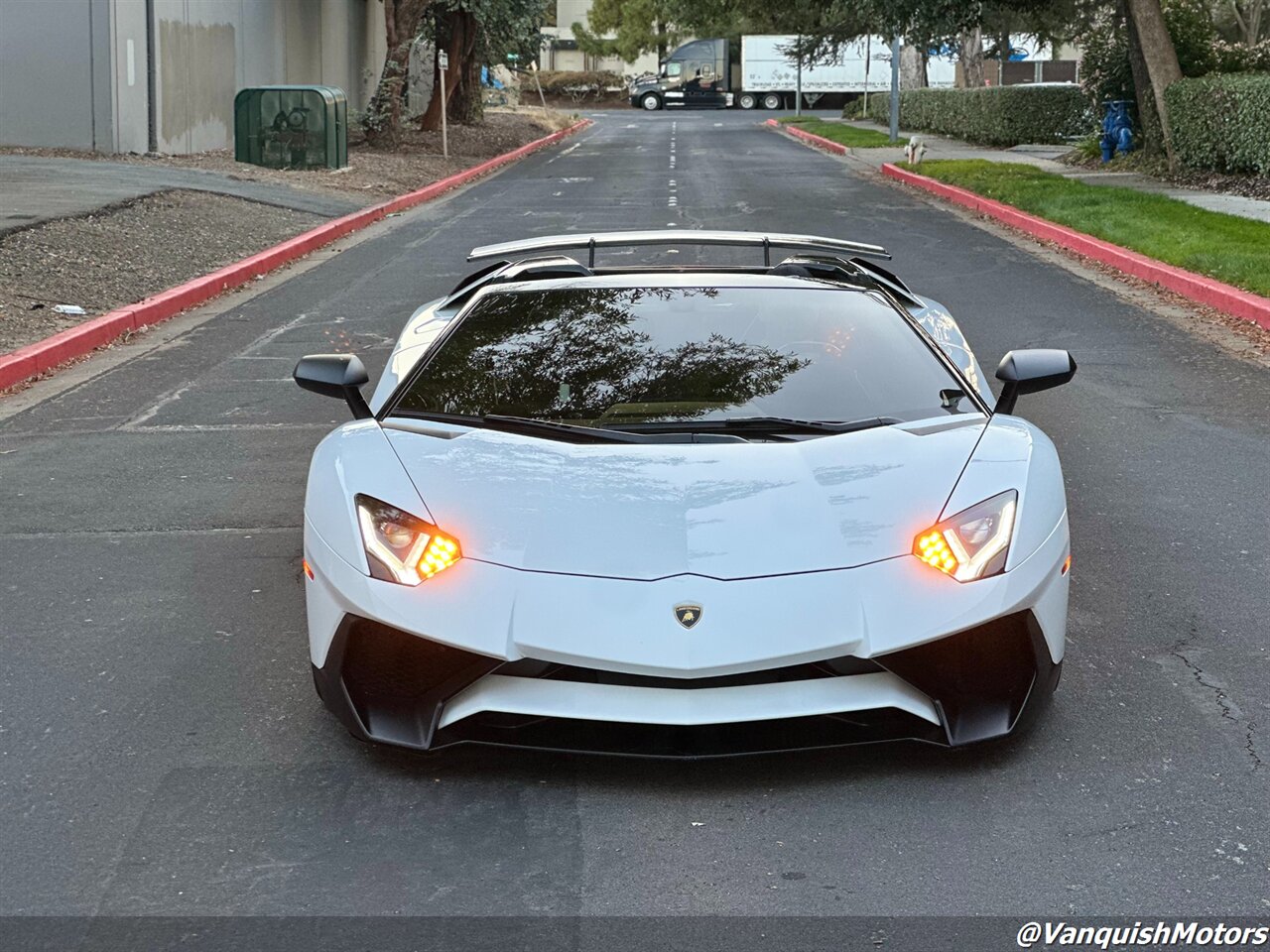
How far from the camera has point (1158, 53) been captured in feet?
81.7

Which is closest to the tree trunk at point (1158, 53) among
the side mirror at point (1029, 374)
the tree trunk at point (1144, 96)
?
the tree trunk at point (1144, 96)

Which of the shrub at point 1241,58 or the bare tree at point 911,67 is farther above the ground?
the bare tree at point 911,67

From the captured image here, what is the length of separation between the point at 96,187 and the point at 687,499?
17.5m

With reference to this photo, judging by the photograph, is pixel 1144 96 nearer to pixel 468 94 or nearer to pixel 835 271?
pixel 468 94

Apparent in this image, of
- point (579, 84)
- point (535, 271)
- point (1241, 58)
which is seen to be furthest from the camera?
point (579, 84)

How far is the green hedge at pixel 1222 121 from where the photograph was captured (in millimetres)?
21141

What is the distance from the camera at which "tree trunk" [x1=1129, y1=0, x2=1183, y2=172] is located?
2461cm

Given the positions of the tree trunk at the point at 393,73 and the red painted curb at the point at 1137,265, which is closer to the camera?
the red painted curb at the point at 1137,265

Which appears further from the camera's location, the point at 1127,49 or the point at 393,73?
the point at 393,73

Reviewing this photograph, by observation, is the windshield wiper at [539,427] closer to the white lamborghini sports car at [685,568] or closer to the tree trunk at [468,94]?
the white lamborghini sports car at [685,568]

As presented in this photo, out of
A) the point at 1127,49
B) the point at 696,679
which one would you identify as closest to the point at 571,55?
the point at 1127,49

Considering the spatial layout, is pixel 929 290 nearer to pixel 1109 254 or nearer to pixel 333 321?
pixel 1109 254

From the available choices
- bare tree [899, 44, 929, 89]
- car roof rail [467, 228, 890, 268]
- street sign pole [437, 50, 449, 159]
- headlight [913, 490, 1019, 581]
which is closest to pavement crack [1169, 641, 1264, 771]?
headlight [913, 490, 1019, 581]

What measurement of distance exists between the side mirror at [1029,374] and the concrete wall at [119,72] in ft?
75.1
